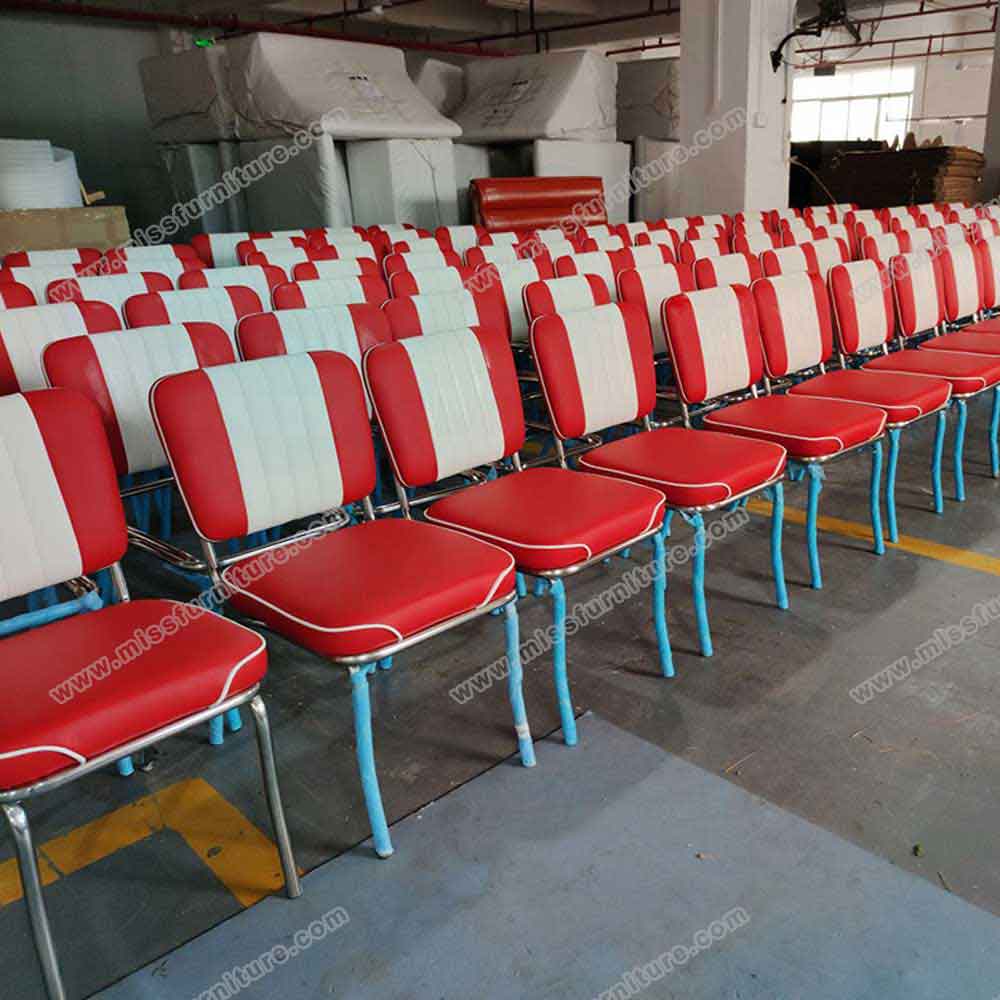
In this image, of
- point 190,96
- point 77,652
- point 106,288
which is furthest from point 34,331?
point 190,96

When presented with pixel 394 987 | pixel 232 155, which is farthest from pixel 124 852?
pixel 232 155

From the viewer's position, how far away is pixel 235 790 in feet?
6.13

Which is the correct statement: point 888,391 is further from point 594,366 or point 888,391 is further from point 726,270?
point 726,270

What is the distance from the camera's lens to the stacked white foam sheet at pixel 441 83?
12422mm

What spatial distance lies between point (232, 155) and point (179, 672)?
10.1 m

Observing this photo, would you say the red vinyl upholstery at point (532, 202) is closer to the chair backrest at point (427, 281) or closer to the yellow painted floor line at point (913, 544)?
the chair backrest at point (427, 281)

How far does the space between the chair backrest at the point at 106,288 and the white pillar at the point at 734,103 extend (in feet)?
25.3

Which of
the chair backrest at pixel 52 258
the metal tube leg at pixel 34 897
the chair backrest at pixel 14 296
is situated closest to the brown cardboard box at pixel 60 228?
the chair backrest at pixel 52 258

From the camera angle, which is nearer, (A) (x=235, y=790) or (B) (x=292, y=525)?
(A) (x=235, y=790)

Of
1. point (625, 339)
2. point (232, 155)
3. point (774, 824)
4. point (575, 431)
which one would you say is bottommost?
point (774, 824)

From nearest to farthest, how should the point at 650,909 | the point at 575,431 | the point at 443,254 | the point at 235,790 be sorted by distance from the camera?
the point at 650,909, the point at 235,790, the point at 575,431, the point at 443,254

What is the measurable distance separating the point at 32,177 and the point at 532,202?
5.44m

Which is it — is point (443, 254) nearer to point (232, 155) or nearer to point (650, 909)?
Answer: point (650, 909)

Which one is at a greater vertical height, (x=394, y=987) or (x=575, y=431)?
(x=575, y=431)
